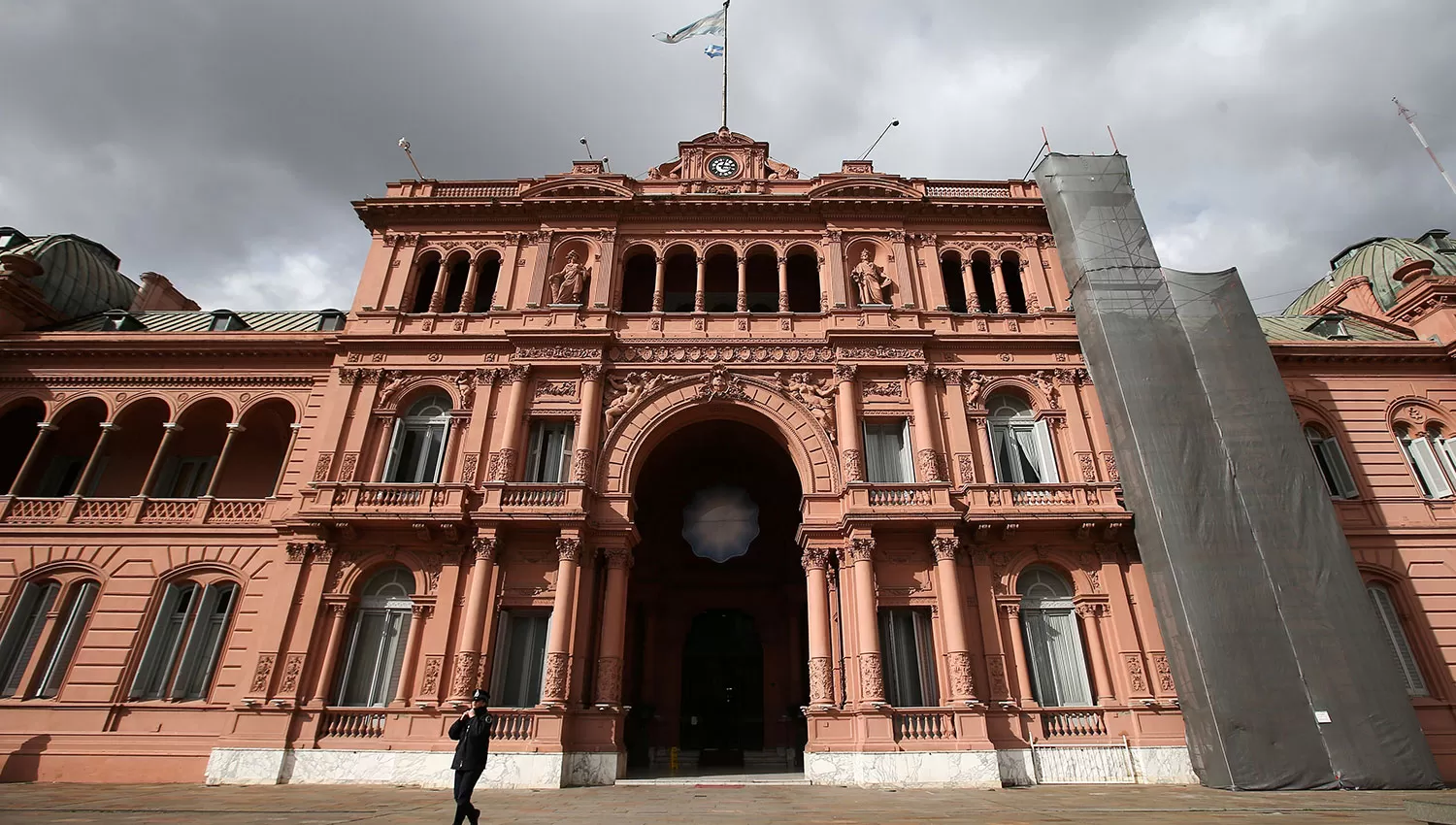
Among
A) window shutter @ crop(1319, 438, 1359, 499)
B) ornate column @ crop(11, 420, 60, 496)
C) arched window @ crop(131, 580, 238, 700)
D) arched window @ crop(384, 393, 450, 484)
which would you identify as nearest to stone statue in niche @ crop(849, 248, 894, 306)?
arched window @ crop(384, 393, 450, 484)

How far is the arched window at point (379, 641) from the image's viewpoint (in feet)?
62.5

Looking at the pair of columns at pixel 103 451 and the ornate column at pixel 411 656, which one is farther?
the pair of columns at pixel 103 451

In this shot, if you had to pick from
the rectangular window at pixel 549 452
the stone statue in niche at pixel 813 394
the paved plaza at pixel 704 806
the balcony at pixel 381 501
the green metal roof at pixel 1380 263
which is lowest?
the paved plaza at pixel 704 806

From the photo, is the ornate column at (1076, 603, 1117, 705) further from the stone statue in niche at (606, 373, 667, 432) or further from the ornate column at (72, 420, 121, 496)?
the ornate column at (72, 420, 121, 496)

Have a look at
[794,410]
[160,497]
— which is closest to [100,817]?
[160,497]

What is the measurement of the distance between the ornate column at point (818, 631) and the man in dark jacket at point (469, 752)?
10.5 meters

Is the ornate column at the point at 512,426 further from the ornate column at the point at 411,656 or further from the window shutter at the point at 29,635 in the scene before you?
the window shutter at the point at 29,635

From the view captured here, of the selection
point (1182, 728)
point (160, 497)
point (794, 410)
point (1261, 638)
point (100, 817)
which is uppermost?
point (794, 410)

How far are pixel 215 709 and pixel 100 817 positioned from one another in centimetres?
964

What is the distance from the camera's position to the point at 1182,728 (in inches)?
711

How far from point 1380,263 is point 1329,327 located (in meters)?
7.84

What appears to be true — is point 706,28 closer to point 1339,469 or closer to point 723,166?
point 723,166

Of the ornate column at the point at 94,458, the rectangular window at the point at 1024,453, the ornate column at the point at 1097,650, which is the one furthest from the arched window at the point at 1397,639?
the ornate column at the point at 94,458

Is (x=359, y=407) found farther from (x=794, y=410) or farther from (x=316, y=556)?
(x=794, y=410)
